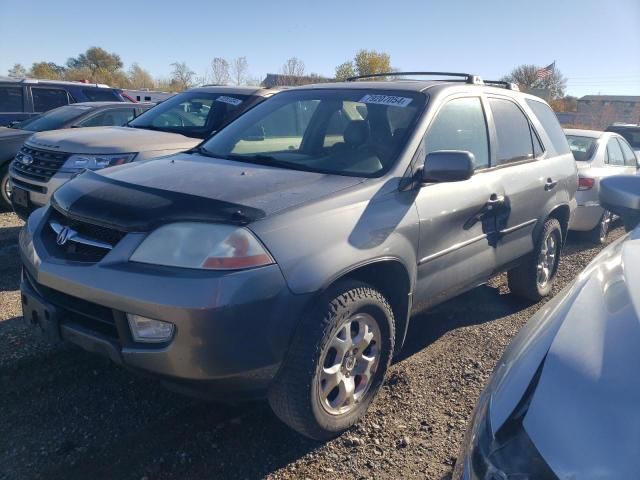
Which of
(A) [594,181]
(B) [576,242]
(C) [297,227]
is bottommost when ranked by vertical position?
(B) [576,242]

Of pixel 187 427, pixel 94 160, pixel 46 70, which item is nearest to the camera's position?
pixel 187 427

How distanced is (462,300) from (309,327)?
2823 millimetres

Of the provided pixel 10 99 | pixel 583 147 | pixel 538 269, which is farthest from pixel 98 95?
pixel 538 269

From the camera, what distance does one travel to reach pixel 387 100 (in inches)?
139

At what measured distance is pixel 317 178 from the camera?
2.99 metres

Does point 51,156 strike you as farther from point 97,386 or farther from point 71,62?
point 71,62

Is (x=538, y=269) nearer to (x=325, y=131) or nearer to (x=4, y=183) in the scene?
(x=325, y=131)

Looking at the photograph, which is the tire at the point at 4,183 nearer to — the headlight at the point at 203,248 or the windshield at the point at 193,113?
the windshield at the point at 193,113

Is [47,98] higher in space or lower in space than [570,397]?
lower

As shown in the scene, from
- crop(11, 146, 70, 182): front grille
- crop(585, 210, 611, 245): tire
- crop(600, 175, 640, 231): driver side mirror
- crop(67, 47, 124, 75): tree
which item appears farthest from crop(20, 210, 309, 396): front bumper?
crop(67, 47, 124, 75): tree

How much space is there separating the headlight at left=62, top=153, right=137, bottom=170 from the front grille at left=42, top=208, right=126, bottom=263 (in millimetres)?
2829

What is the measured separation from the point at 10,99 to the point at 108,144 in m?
6.00

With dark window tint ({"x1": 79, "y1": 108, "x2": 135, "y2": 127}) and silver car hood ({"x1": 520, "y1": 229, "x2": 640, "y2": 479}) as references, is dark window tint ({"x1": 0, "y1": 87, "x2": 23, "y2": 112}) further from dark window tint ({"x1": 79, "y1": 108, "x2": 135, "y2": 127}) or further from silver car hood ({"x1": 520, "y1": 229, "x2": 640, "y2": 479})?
silver car hood ({"x1": 520, "y1": 229, "x2": 640, "y2": 479})

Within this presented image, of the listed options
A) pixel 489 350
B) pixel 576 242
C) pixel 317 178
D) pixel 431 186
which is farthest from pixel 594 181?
pixel 317 178
